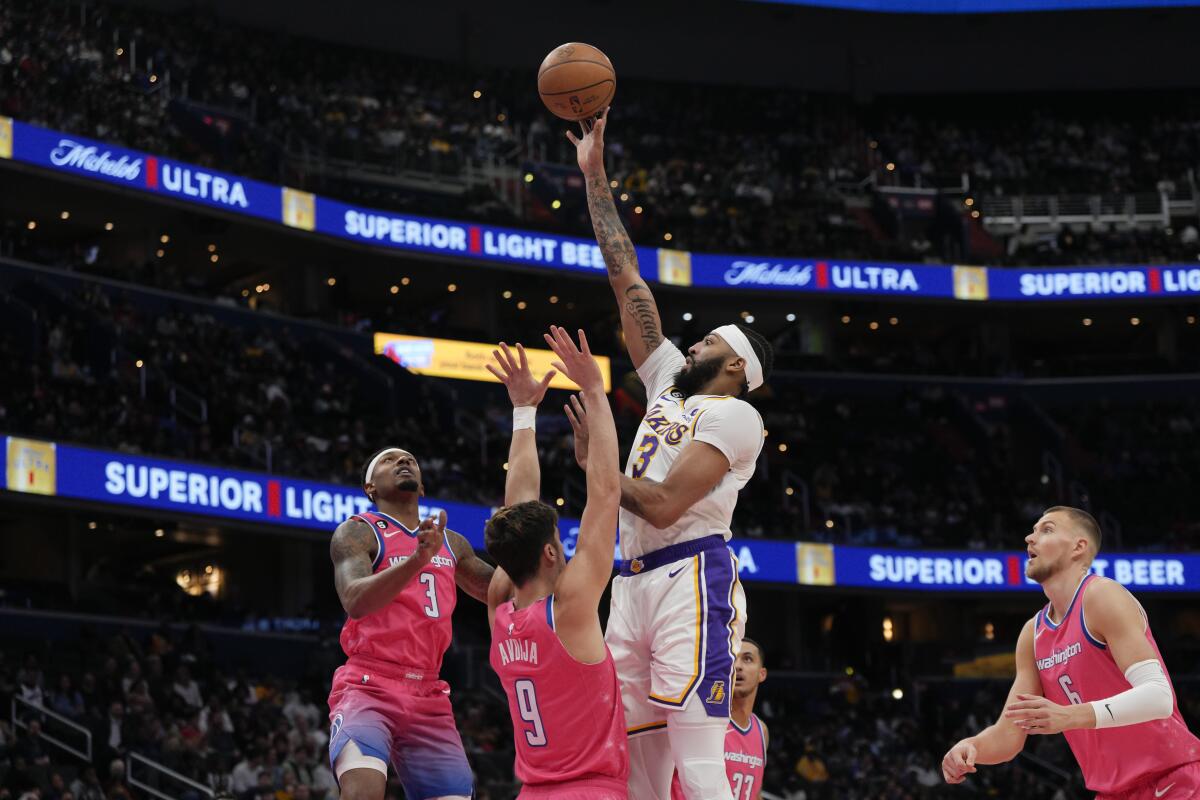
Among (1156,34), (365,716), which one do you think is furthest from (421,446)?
(1156,34)

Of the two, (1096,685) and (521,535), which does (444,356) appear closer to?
(1096,685)

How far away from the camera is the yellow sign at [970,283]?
37719mm

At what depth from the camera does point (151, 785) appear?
17.8m

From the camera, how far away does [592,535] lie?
6.17 metres

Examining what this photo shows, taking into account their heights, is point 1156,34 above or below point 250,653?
above

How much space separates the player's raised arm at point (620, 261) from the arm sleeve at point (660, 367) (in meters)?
0.04

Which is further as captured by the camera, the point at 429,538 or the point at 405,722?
the point at 405,722

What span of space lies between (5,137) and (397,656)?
22279mm

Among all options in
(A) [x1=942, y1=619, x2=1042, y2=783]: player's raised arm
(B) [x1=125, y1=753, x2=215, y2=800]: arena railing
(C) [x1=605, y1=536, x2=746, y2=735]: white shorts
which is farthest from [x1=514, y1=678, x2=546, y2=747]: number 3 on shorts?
(B) [x1=125, y1=753, x2=215, y2=800]: arena railing

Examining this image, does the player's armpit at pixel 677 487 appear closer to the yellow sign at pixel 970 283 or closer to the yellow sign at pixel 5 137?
the yellow sign at pixel 5 137

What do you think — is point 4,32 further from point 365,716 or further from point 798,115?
point 365,716

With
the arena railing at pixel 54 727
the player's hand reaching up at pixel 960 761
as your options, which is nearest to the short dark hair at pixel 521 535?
the player's hand reaching up at pixel 960 761

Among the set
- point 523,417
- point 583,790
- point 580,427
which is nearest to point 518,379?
point 523,417

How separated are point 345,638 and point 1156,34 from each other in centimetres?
4299
